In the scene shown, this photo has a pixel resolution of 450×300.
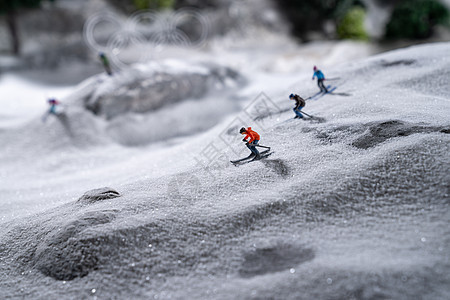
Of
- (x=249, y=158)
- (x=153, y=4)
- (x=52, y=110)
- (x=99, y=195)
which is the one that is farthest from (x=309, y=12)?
(x=99, y=195)

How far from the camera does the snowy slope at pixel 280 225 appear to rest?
1551 mm

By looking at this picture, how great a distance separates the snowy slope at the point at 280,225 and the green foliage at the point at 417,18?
9755 mm

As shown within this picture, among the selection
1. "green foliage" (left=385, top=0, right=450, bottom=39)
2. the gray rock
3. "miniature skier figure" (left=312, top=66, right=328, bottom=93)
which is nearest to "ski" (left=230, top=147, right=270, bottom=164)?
the gray rock

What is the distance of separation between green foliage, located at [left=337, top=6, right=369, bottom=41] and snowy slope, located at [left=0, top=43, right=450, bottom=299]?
31.7ft

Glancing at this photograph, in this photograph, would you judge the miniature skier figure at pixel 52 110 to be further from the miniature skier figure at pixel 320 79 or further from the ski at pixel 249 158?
the miniature skier figure at pixel 320 79

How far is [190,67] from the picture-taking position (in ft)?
21.9

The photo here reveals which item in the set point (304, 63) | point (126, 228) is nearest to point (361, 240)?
point (126, 228)

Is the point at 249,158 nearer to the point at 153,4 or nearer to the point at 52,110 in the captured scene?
the point at 52,110

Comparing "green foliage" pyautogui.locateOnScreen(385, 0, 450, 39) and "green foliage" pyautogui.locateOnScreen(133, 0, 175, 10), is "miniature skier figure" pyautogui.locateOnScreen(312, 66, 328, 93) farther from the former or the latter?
"green foliage" pyautogui.locateOnScreen(385, 0, 450, 39)

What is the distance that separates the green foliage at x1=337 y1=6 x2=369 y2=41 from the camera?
11.3 meters

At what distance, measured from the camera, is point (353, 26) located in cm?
1133

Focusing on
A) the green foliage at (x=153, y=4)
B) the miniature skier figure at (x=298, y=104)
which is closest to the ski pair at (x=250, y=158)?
the miniature skier figure at (x=298, y=104)

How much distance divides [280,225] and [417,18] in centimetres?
1165

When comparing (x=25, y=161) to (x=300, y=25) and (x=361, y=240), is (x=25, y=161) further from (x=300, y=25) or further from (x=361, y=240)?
(x=300, y=25)
